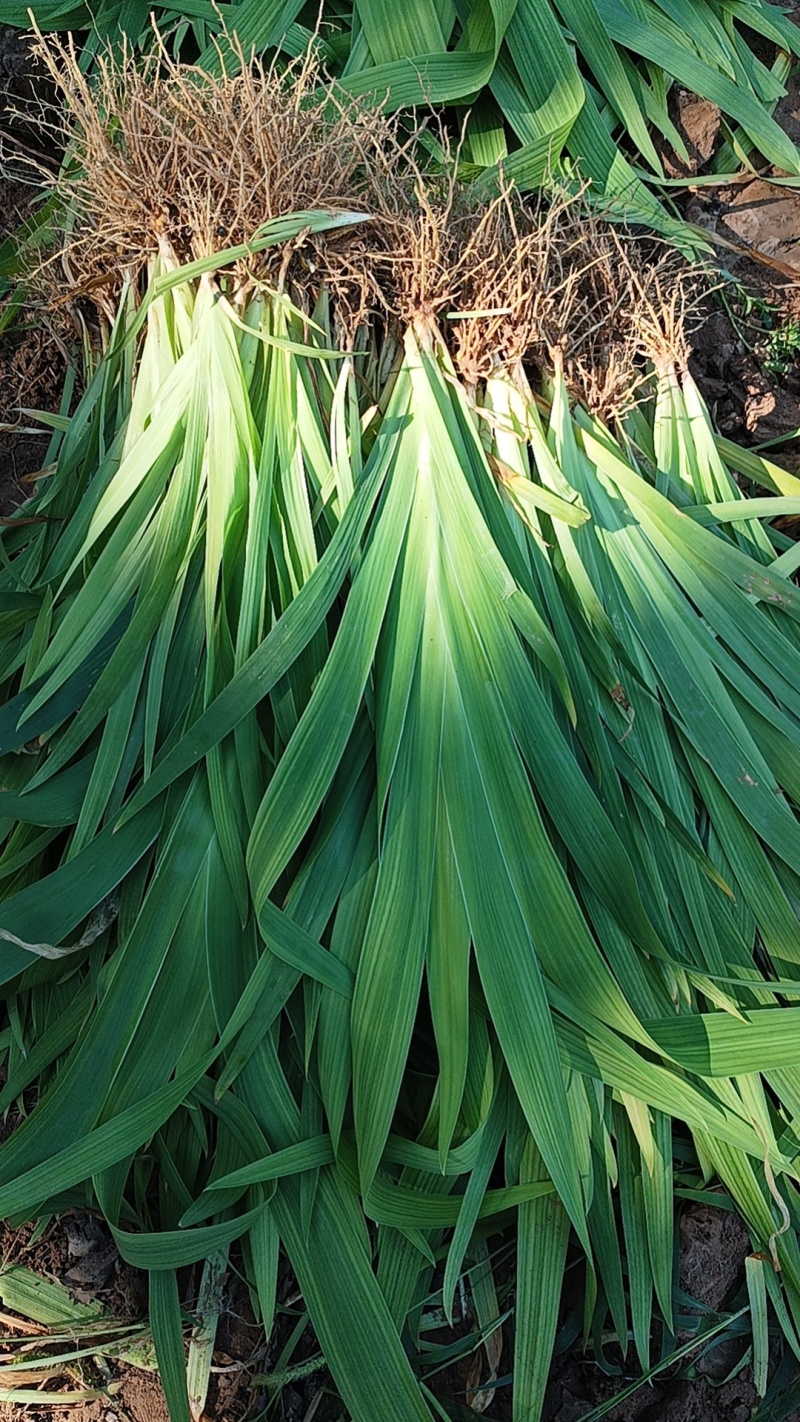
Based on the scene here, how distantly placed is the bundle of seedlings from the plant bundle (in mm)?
162

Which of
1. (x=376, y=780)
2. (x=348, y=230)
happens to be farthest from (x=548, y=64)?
(x=376, y=780)

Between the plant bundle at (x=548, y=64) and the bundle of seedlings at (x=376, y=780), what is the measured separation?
162mm

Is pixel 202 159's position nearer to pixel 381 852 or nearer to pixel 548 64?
pixel 548 64

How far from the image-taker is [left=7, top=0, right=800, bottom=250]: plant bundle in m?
1.35

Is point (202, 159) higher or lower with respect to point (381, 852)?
higher

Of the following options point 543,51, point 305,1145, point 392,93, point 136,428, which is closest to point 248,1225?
point 305,1145

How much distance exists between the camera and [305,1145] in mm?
862

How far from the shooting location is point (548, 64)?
55.3 inches

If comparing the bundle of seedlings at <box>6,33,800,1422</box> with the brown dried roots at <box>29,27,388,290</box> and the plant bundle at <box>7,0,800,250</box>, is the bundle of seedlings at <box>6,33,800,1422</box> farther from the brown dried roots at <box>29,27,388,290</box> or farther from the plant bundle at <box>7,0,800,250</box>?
the plant bundle at <box>7,0,800,250</box>

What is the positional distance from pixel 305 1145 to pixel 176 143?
105 cm

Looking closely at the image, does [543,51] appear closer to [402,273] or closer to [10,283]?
[402,273]

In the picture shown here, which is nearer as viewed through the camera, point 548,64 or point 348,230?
point 348,230

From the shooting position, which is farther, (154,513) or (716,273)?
(716,273)

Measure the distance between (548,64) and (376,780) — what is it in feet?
3.55
